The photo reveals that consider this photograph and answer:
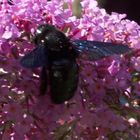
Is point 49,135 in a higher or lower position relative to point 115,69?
lower

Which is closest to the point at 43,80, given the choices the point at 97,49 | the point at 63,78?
the point at 63,78

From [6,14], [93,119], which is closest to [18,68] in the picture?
[6,14]

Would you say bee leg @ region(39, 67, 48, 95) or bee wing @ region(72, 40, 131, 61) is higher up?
bee wing @ region(72, 40, 131, 61)

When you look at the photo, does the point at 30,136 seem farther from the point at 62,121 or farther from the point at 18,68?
the point at 18,68

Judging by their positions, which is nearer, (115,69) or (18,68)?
(18,68)

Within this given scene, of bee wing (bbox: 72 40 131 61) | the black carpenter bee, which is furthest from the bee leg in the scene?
bee wing (bbox: 72 40 131 61)

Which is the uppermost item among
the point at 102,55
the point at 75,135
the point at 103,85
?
the point at 102,55

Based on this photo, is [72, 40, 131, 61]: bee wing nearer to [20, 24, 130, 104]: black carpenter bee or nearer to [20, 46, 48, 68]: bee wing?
[20, 24, 130, 104]: black carpenter bee

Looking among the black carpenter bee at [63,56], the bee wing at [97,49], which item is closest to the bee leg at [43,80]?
the black carpenter bee at [63,56]
